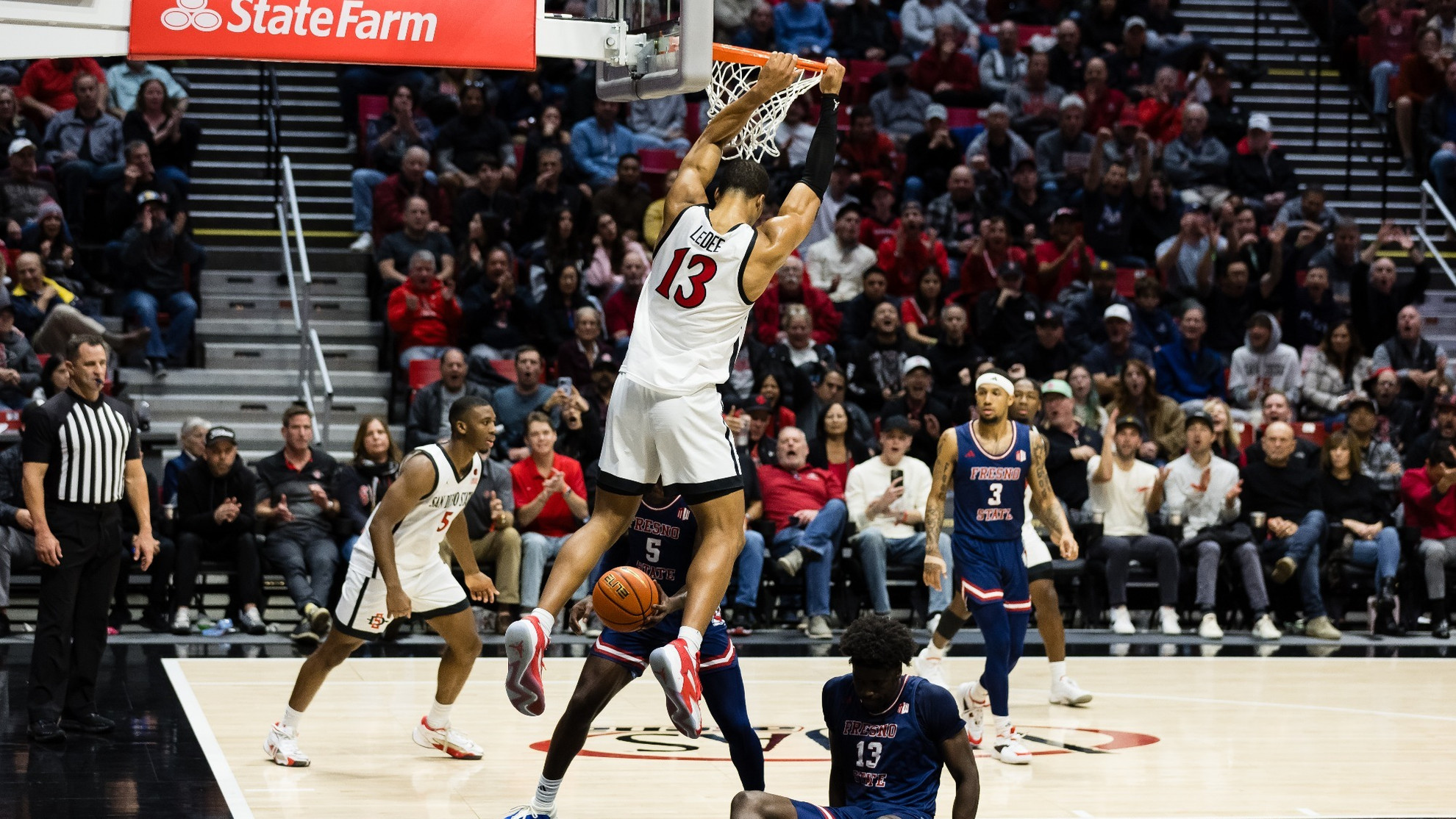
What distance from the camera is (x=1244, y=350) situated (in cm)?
1541

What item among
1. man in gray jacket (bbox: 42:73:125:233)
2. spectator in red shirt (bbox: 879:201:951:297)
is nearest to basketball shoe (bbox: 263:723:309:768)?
man in gray jacket (bbox: 42:73:125:233)

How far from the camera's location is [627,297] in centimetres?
1498

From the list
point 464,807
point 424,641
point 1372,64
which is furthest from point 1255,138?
point 464,807

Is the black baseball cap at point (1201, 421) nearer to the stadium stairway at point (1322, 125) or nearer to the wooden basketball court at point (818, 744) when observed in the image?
the wooden basketball court at point (818, 744)

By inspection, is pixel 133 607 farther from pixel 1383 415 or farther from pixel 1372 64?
pixel 1372 64

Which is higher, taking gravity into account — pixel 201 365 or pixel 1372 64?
pixel 1372 64

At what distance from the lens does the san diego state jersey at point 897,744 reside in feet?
18.9

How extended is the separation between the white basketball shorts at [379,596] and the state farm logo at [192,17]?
266 centimetres

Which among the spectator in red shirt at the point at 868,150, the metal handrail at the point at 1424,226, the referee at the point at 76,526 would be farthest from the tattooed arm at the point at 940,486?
the metal handrail at the point at 1424,226

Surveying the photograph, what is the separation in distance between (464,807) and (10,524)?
18.8ft

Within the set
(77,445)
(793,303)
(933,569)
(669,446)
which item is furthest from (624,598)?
(793,303)

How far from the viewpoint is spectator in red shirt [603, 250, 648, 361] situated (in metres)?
14.8

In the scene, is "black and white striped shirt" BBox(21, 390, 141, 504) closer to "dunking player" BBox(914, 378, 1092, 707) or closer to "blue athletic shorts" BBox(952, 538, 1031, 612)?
"blue athletic shorts" BBox(952, 538, 1031, 612)

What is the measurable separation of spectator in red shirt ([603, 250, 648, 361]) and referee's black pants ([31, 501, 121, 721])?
6.31 metres
